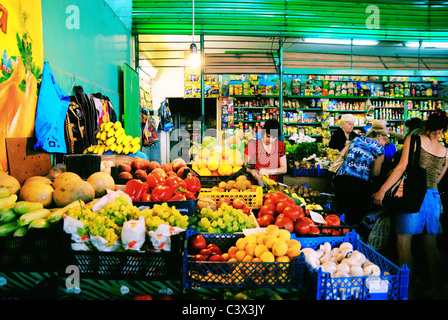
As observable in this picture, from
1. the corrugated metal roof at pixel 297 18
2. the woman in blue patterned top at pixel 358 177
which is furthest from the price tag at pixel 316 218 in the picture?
the corrugated metal roof at pixel 297 18

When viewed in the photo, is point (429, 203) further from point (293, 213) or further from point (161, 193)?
point (161, 193)

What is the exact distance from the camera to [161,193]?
2.36 meters

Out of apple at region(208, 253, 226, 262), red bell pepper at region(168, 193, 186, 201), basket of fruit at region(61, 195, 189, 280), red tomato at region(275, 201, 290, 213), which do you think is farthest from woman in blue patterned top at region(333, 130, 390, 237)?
basket of fruit at region(61, 195, 189, 280)

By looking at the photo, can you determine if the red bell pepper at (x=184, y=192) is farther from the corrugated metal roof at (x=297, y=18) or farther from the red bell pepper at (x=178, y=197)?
the corrugated metal roof at (x=297, y=18)

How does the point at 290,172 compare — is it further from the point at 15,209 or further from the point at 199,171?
the point at 15,209

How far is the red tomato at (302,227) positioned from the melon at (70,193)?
62.5 inches

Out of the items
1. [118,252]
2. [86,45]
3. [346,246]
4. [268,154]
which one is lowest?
[346,246]

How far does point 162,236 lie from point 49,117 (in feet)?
7.53

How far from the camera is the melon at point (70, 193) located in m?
2.14

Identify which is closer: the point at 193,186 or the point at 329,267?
the point at 329,267

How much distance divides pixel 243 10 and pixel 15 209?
605 centimetres

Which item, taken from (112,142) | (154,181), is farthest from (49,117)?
(154,181)
